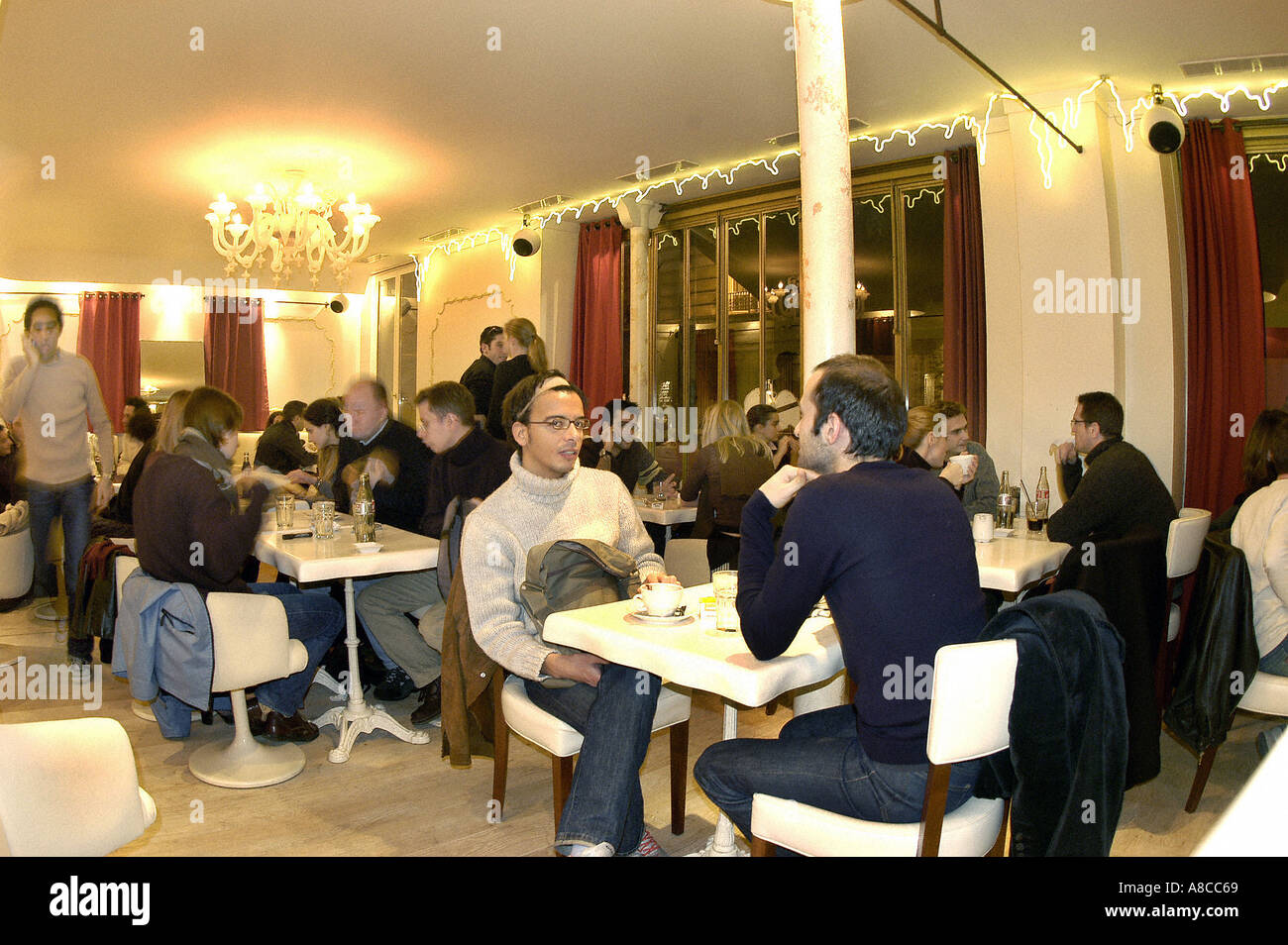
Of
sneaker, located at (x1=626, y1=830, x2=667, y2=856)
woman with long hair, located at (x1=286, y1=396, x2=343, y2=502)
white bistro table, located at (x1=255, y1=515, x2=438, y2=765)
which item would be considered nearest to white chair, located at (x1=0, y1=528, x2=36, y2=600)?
woman with long hair, located at (x1=286, y1=396, x2=343, y2=502)

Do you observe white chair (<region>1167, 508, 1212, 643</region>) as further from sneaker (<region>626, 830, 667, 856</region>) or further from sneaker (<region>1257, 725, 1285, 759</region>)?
sneaker (<region>626, 830, 667, 856</region>)

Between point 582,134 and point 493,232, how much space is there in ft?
11.5

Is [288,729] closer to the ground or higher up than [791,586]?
closer to the ground

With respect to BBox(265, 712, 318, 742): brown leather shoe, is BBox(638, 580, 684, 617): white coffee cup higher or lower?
higher

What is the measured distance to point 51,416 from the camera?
5.09 metres

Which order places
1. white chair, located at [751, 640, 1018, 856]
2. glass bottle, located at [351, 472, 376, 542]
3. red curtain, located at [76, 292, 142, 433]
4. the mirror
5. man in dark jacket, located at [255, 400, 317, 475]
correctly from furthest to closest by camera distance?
1. the mirror
2. red curtain, located at [76, 292, 142, 433]
3. man in dark jacket, located at [255, 400, 317, 475]
4. glass bottle, located at [351, 472, 376, 542]
5. white chair, located at [751, 640, 1018, 856]

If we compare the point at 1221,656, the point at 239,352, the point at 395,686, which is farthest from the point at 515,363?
the point at 239,352

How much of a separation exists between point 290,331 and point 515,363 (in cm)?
879

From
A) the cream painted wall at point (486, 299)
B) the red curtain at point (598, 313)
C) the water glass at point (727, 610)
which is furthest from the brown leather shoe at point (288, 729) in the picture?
the cream painted wall at point (486, 299)

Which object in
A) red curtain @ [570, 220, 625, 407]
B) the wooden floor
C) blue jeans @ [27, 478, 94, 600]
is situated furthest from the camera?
red curtain @ [570, 220, 625, 407]

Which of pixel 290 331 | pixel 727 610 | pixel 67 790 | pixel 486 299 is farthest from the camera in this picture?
pixel 290 331

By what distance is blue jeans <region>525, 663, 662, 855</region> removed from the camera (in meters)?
2.25

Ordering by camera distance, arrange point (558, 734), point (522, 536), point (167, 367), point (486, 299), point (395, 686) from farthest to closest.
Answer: point (167, 367), point (486, 299), point (395, 686), point (522, 536), point (558, 734)

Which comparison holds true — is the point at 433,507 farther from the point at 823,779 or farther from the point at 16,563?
the point at 16,563
